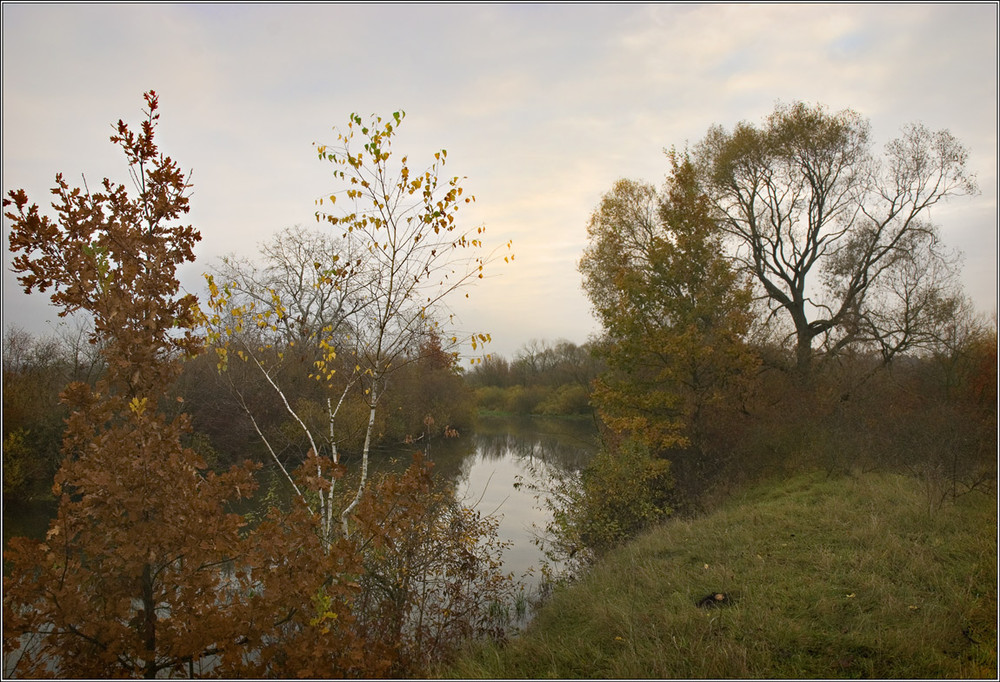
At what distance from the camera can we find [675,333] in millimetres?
14766

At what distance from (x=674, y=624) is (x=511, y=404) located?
42.7 metres

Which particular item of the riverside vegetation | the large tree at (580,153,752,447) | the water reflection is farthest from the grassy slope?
the large tree at (580,153,752,447)

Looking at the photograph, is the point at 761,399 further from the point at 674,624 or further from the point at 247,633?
the point at 247,633

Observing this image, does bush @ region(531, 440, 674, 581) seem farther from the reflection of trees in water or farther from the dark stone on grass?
the reflection of trees in water

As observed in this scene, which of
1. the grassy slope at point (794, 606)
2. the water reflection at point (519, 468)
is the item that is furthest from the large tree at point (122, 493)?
the water reflection at point (519, 468)

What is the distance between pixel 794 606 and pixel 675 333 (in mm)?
9736

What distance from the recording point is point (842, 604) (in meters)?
5.45

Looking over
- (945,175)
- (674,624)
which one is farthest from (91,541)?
(945,175)

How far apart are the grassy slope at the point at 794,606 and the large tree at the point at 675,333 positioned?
5764 mm

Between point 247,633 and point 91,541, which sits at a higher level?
point 91,541

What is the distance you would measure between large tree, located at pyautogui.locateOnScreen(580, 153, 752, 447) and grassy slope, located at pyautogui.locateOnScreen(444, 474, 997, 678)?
227 inches

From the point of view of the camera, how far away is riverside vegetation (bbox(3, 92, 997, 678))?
3.48 m

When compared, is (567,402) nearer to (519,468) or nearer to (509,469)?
(519,468)

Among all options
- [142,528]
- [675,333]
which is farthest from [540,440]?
[142,528]
